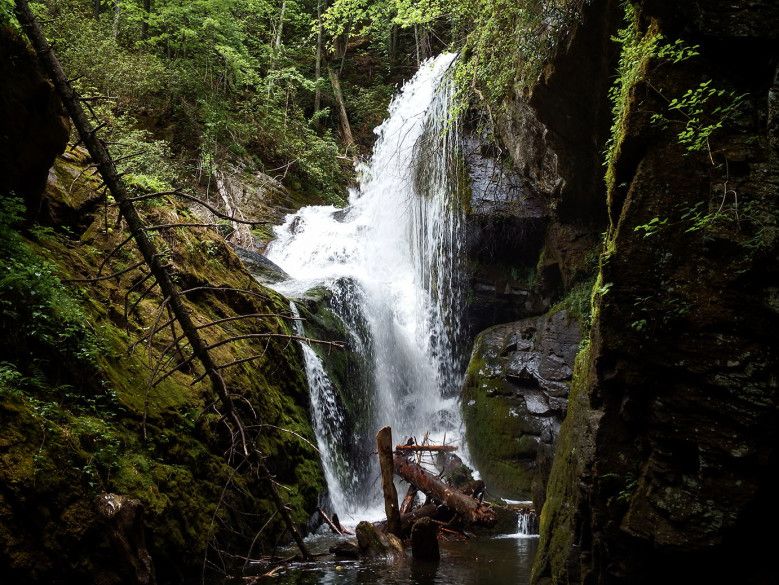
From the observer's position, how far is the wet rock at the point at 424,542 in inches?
257

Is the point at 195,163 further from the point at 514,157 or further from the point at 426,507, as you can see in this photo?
the point at 426,507

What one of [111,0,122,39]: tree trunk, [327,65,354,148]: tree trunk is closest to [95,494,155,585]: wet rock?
[111,0,122,39]: tree trunk

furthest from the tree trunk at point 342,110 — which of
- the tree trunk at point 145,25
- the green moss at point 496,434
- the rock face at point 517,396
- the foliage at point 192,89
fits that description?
the green moss at point 496,434

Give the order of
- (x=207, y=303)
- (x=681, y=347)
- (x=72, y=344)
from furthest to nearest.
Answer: (x=207, y=303) → (x=72, y=344) → (x=681, y=347)

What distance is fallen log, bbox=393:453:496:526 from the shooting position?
7.80 meters

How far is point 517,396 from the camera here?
1212cm

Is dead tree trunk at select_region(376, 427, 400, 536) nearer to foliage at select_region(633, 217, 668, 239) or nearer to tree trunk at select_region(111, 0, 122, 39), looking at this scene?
foliage at select_region(633, 217, 668, 239)

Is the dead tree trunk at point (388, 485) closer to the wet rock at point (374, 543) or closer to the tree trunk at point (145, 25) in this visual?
the wet rock at point (374, 543)

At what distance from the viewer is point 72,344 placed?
4.81 meters

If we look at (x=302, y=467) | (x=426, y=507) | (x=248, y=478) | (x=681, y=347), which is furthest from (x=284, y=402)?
(x=681, y=347)

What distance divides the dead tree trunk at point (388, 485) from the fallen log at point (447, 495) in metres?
1.10

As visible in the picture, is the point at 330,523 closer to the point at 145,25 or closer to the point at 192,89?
the point at 192,89

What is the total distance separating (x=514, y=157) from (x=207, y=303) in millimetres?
8493

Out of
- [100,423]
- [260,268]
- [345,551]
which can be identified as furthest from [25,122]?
[260,268]
